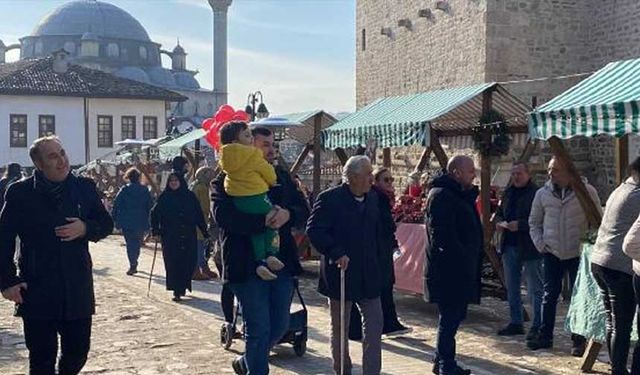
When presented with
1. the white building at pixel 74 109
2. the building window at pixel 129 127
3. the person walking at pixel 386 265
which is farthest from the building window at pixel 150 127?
the person walking at pixel 386 265

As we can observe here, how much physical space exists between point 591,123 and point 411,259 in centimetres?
296

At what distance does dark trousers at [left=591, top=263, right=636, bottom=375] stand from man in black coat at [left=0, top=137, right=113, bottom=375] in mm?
3314

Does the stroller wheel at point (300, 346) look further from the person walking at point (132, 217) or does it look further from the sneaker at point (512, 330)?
the person walking at point (132, 217)

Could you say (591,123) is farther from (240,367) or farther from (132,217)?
(132,217)

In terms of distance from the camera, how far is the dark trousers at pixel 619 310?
564 centimetres

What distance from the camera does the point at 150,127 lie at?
4728 centimetres

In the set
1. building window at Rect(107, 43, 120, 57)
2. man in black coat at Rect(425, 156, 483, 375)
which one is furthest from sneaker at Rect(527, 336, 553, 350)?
building window at Rect(107, 43, 120, 57)

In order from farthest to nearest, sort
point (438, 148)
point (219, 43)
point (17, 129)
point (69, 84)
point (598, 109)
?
point (219, 43) < point (69, 84) < point (17, 129) < point (438, 148) < point (598, 109)

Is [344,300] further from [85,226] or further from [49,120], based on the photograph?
[49,120]

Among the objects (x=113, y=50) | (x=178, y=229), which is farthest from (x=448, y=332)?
(x=113, y=50)

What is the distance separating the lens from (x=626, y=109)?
6246mm

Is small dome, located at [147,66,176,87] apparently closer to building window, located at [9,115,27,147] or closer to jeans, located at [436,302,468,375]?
building window, located at [9,115,27,147]

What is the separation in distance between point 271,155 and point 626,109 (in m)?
2.60

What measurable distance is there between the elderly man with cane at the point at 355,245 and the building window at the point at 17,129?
4137 cm
